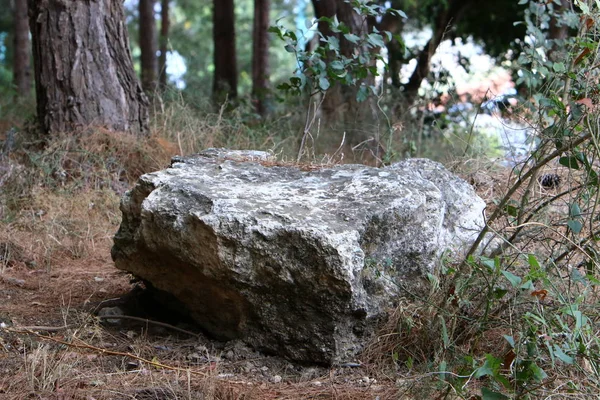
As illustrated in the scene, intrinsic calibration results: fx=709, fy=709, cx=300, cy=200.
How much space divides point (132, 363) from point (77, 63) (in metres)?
3.43

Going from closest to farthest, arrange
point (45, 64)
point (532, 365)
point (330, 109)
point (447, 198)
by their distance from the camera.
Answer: point (532, 365) < point (447, 198) < point (45, 64) < point (330, 109)

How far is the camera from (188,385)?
2.47 m

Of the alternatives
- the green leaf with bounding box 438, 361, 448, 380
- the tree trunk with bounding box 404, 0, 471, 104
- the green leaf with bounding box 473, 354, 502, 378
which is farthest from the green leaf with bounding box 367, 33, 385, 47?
the tree trunk with bounding box 404, 0, 471, 104

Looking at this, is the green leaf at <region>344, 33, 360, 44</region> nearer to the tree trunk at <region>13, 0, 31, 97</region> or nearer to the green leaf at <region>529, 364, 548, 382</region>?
the green leaf at <region>529, 364, 548, 382</region>

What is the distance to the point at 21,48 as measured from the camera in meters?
10.2

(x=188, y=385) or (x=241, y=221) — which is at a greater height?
(x=241, y=221)

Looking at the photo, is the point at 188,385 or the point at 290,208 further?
the point at 290,208

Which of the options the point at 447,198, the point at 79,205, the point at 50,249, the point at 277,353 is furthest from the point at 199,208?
the point at 79,205

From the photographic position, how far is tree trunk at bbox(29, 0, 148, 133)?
5.55 meters

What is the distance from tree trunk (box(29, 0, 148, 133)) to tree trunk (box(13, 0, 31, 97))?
4.52 metres

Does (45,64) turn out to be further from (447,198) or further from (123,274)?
(447,198)

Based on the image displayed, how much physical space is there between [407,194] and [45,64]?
3.72 m

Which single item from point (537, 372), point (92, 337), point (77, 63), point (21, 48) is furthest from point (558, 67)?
point (21, 48)

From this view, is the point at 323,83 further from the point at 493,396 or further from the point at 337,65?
the point at 493,396
